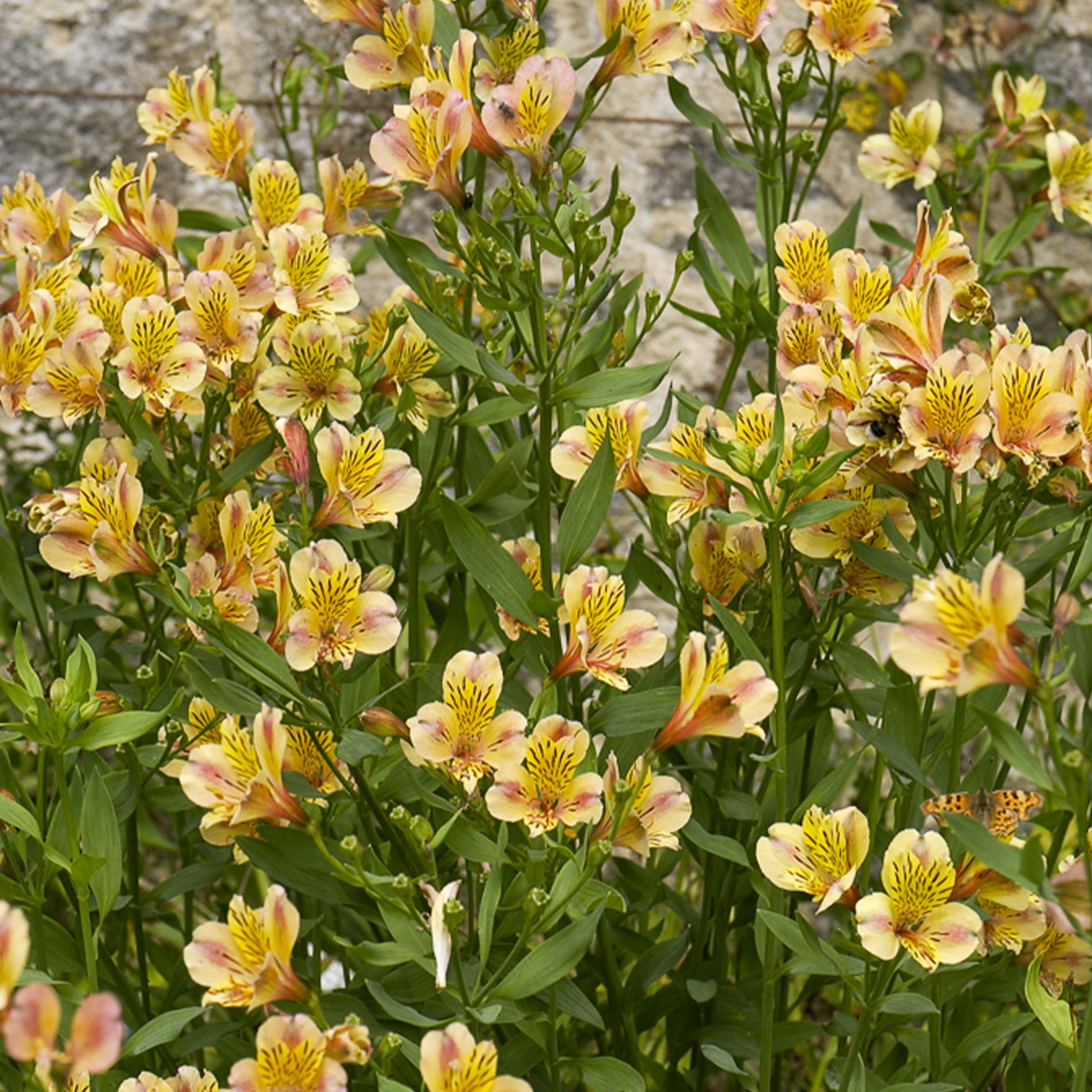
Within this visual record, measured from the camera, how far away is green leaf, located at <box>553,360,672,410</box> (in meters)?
1.10

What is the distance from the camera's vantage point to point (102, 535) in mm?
1056

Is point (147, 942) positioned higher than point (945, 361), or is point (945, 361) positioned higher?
point (945, 361)

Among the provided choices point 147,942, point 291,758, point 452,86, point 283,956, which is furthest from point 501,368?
point 147,942

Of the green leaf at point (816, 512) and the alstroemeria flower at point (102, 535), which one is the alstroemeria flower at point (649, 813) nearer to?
the green leaf at point (816, 512)

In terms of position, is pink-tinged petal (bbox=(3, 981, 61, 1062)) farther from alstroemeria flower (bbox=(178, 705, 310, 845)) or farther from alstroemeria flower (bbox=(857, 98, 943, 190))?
alstroemeria flower (bbox=(857, 98, 943, 190))

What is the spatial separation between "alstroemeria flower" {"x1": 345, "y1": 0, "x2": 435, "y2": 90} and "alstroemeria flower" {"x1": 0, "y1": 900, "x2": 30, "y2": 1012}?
80 cm

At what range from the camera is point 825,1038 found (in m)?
1.89

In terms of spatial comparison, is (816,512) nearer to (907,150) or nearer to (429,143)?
(429,143)

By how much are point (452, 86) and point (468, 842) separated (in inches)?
23.5

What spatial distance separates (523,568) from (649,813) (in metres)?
0.26

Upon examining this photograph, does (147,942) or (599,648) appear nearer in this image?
(599,648)

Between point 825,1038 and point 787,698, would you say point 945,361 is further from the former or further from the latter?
point 825,1038

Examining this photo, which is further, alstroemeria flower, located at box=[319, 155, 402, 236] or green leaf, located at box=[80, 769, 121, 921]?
alstroemeria flower, located at box=[319, 155, 402, 236]

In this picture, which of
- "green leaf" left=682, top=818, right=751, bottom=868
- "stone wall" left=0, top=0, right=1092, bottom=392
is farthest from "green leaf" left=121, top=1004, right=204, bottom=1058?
"stone wall" left=0, top=0, right=1092, bottom=392
